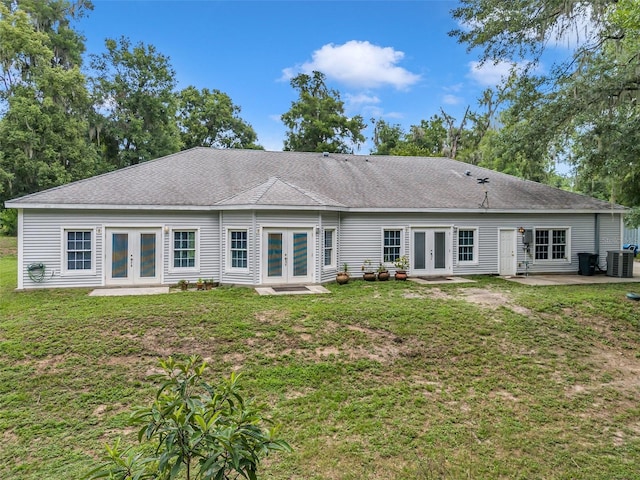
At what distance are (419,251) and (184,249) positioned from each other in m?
8.49

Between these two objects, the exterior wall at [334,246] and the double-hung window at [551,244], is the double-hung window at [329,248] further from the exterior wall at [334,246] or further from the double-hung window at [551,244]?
the double-hung window at [551,244]

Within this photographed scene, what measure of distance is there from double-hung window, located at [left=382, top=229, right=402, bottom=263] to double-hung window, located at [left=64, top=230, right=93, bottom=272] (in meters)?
9.88

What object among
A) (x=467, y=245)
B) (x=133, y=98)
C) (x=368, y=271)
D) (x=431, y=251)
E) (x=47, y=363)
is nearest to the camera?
(x=47, y=363)

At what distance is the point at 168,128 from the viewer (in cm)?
2948

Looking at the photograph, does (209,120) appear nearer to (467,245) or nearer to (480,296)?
(467,245)

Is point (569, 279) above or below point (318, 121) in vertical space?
below

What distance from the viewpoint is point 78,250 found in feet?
38.2

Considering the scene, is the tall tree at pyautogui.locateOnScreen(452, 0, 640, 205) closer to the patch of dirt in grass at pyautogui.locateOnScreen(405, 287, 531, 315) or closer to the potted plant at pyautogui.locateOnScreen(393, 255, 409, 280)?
the patch of dirt in grass at pyautogui.locateOnScreen(405, 287, 531, 315)

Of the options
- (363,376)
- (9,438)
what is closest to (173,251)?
(9,438)

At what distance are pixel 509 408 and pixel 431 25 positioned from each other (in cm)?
1756

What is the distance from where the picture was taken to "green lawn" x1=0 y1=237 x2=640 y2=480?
13.6 ft

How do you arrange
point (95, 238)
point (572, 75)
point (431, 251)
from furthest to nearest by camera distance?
1. point (431, 251)
2. point (572, 75)
3. point (95, 238)

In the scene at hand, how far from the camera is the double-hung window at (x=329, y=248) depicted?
12.9m

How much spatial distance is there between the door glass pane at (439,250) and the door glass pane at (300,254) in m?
5.23
